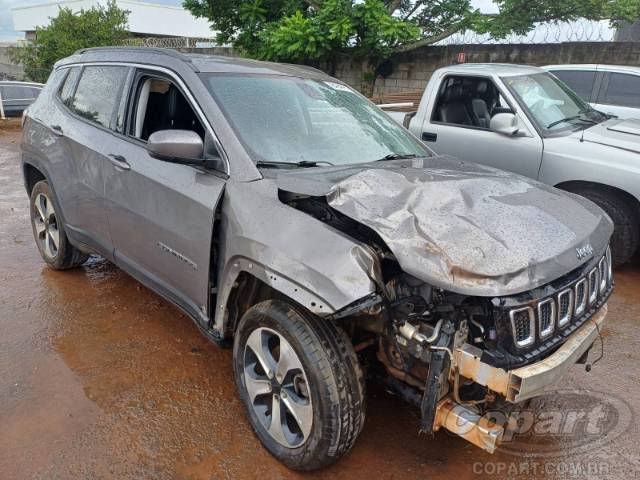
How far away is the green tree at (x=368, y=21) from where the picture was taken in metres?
9.61

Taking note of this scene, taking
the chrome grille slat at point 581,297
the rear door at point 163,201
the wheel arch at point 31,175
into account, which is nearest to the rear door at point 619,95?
the chrome grille slat at point 581,297

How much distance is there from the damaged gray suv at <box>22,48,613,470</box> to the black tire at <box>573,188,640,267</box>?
2223 millimetres

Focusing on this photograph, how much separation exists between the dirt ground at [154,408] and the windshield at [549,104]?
2.03 meters

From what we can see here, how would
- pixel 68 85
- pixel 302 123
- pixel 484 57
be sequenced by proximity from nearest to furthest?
pixel 302 123 < pixel 68 85 < pixel 484 57

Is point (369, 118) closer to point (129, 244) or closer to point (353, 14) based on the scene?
point (129, 244)

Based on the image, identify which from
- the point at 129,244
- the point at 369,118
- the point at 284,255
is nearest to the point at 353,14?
the point at 369,118

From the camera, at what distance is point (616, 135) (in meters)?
4.93

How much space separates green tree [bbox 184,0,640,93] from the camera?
9609 millimetres

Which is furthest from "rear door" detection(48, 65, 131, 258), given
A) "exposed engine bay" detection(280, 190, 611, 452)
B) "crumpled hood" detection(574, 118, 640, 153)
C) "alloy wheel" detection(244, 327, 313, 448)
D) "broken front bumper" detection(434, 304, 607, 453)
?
"crumpled hood" detection(574, 118, 640, 153)

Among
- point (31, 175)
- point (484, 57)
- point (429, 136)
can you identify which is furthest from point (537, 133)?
point (484, 57)

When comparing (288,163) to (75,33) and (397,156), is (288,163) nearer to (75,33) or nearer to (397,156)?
(397,156)

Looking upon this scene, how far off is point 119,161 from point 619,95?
277 inches

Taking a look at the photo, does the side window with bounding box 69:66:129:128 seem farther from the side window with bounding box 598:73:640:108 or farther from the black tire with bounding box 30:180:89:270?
the side window with bounding box 598:73:640:108

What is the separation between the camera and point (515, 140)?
5.12 metres
